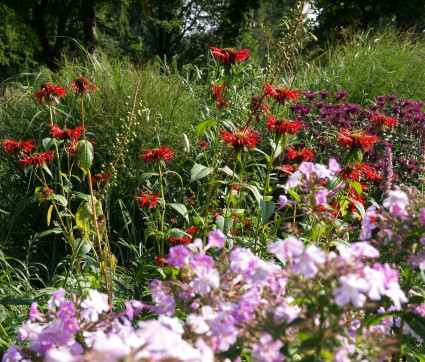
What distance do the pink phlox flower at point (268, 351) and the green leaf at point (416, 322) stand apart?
1.37 feet

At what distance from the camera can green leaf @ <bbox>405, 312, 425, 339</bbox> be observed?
3.26 ft

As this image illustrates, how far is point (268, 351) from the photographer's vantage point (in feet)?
2.51

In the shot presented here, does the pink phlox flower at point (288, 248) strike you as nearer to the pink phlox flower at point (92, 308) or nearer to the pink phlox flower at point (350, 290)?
the pink phlox flower at point (350, 290)

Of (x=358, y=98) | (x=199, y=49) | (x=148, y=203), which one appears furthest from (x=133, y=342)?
(x=199, y=49)

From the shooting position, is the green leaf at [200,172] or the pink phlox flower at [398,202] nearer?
the pink phlox flower at [398,202]

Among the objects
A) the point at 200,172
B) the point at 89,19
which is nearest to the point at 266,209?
the point at 200,172

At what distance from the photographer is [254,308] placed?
2.91 feet

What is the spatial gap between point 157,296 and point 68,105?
3010 millimetres

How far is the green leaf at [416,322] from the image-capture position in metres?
0.99

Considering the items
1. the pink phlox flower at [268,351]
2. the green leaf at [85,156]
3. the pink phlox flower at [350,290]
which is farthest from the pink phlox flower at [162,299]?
the green leaf at [85,156]

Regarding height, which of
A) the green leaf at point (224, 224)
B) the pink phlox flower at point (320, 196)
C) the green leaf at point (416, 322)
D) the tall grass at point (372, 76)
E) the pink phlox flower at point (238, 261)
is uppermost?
the tall grass at point (372, 76)

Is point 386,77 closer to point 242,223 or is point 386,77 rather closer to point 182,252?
point 242,223

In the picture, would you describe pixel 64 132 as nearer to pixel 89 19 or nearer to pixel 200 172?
pixel 200 172

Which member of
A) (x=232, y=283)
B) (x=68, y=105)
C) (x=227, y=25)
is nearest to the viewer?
(x=232, y=283)
